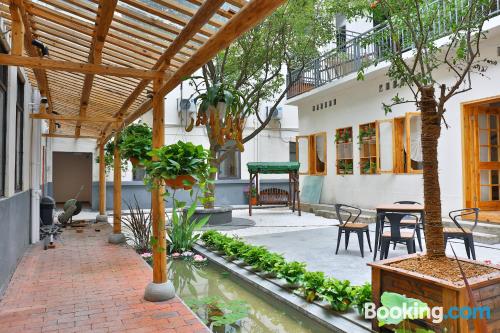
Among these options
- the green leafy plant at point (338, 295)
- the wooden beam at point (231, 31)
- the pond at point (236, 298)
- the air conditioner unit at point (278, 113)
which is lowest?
the pond at point (236, 298)

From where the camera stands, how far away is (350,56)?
10648mm

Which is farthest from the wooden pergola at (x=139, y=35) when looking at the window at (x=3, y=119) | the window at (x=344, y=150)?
the window at (x=344, y=150)

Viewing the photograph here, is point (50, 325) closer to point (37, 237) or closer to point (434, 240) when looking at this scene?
point (434, 240)

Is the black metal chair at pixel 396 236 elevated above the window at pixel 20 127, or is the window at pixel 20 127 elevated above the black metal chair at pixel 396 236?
the window at pixel 20 127

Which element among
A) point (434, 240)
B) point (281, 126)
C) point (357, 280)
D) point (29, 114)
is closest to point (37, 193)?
point (29, 114)

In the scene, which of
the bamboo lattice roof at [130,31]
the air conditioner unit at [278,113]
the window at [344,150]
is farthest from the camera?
the air conditioner unit at [278,113]

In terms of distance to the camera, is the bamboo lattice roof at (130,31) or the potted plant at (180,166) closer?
the bamboo lattice roof at (130,31)

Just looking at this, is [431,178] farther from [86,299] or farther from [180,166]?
[86,299]

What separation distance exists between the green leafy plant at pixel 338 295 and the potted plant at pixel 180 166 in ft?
5.09

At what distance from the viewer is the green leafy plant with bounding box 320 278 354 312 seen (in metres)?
3.33

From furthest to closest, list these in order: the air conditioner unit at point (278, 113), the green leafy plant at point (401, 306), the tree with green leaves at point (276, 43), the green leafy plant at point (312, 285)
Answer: the air conditioner unit at point (278, 113)
the tree with green leaves at point (276, 43)
the green leafy plant at point (312, 285)
the green leafy plant at point (401, 306)

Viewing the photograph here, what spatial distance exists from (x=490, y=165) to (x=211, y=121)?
22.7 ft

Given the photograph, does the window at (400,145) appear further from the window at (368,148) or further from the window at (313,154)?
the window at (313,154)

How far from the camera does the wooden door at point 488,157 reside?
7672 mm
